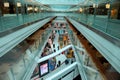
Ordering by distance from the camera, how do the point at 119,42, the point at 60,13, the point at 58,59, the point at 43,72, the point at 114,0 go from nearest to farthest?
the point at 119,42 < the point at 114,0 < the point at 43,72 < the point at 58,59 < the point at 60,13

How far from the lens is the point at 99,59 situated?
6008 millimetres

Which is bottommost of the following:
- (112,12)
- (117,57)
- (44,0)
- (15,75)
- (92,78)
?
(92,78)

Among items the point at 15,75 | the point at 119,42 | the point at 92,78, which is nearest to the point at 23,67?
the point at 15,75

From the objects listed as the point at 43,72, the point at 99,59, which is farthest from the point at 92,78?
the point at 43,72

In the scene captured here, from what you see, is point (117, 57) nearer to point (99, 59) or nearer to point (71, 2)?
point (99, 59)

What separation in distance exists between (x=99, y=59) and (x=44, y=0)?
21.2 meters

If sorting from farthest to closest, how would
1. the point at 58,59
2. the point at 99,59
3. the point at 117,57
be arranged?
the point at 58,59, the point at 99,59, the point at 117,57

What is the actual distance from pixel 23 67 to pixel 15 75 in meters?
0.75

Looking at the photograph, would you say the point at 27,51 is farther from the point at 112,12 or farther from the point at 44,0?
the point at 44,0

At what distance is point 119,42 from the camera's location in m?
2.58

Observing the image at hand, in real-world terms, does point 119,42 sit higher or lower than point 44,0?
lower

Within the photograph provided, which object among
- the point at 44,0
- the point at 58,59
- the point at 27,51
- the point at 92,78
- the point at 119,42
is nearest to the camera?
the point at 119,42

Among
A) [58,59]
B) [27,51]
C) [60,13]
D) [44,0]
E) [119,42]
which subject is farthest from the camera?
[60,13]

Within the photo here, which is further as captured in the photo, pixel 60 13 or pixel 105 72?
pixel 60 13
